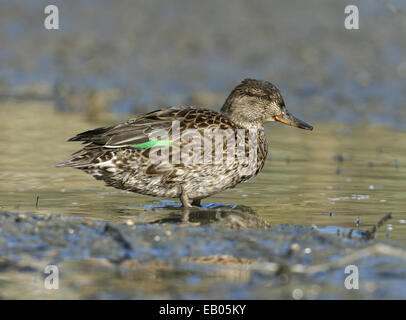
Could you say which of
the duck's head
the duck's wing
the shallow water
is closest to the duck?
the duck's wing

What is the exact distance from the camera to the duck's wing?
629 cm

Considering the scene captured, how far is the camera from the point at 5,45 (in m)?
15.5

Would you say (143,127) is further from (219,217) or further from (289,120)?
(289,120)

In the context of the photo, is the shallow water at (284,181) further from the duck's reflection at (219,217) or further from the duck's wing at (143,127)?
the duck's wing at (143,127)

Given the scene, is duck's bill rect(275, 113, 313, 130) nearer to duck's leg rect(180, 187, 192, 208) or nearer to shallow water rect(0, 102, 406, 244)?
shallow water rect(0, 102, 406, 244)

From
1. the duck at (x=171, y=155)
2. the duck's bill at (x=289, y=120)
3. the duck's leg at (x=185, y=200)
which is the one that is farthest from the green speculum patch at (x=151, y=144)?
the duck's bill at (x=289, y=120)

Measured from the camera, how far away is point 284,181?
7.81m

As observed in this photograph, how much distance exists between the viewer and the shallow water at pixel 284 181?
6293 mm

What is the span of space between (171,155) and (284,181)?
6.03ft

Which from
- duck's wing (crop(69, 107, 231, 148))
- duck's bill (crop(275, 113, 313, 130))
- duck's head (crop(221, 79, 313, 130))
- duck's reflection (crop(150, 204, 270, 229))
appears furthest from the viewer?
duck's bill (crop(275, 113, 313, 130))
